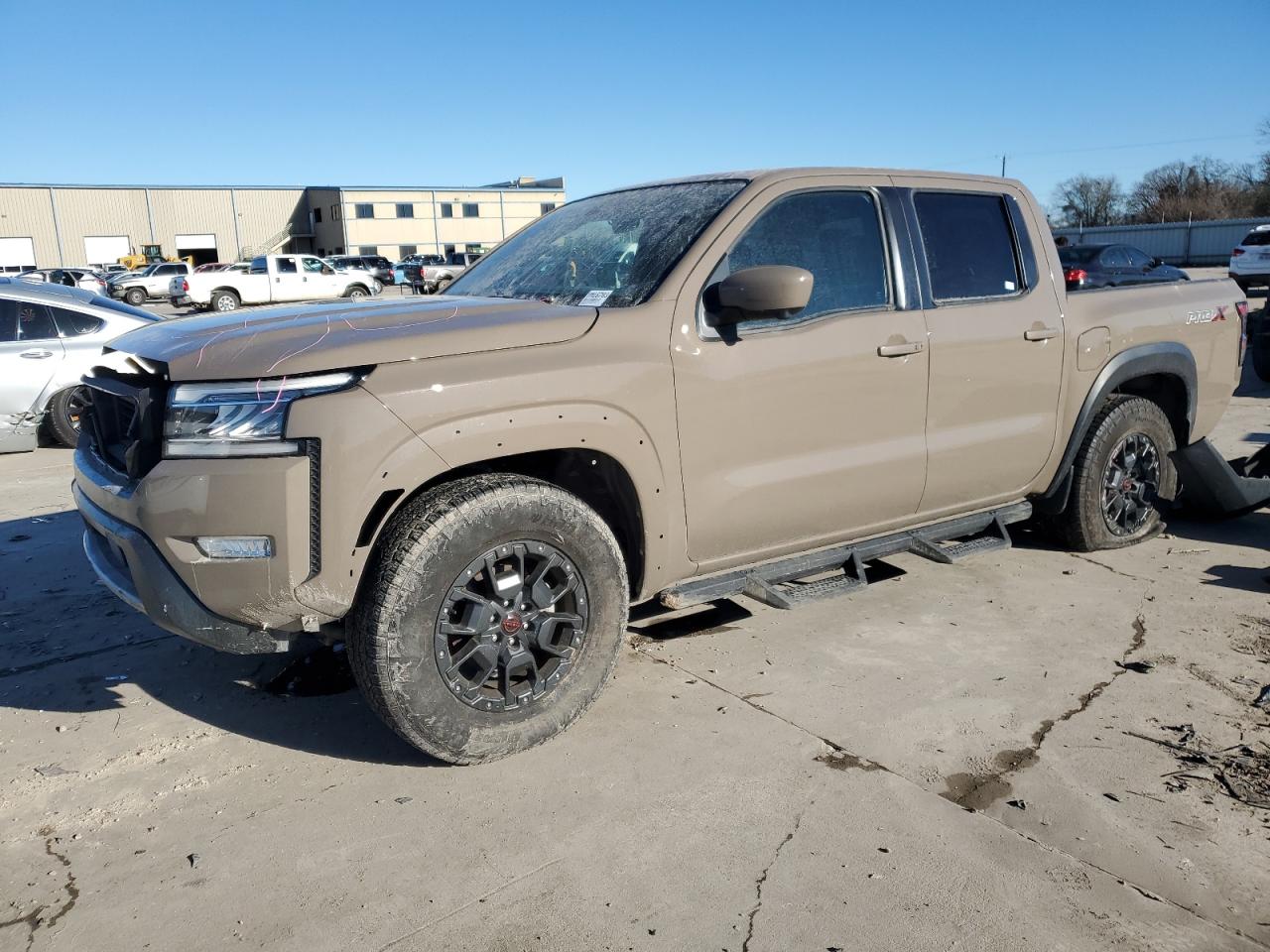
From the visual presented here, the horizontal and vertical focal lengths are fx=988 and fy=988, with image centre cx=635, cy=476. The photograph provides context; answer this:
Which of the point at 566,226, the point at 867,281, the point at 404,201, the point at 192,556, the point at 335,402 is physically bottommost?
the point at 192,556

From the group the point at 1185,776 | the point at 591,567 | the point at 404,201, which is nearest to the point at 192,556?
the point at 591,567

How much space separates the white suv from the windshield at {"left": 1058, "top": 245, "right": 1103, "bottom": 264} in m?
6.05

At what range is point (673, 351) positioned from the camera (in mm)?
3426

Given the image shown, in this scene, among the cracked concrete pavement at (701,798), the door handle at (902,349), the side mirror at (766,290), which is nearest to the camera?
the cracked concrete pavement at (701,798)

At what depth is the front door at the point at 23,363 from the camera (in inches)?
336

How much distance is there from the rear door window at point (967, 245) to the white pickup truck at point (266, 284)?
2854 cm

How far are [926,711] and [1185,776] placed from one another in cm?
84

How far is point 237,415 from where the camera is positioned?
9.41 ft

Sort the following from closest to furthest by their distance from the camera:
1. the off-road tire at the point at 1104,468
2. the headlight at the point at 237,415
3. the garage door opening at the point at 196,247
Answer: the headlight at the point at 237,415
the off-road tire at the point at 1104,468
the garage door opening at the point at 196,247

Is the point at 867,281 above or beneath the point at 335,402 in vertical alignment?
above

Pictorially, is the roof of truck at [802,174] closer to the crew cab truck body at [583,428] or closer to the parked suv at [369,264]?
the crew cab truck body at [583,428]

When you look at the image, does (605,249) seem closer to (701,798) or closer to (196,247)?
(701,798)

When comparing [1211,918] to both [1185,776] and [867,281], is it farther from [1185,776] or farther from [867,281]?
[867,281]

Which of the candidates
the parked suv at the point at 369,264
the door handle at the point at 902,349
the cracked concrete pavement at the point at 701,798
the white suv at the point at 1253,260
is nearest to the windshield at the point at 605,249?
the door handle at the point at 902,349
